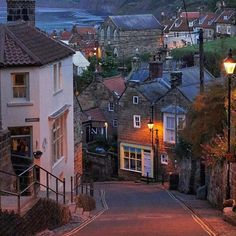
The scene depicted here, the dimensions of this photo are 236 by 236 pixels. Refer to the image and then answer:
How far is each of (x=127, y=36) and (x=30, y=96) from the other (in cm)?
8607

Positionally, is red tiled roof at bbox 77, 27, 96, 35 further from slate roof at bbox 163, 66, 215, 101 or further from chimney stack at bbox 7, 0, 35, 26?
chimney stack at bbox 7, 0, 35, 26

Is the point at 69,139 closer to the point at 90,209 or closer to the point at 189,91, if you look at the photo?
the point at 90,209

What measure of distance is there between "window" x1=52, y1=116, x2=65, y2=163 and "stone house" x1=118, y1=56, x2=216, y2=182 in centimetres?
1151

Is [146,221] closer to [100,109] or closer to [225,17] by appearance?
[100,109]

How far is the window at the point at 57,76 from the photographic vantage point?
26698 mm

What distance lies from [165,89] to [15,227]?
104ft

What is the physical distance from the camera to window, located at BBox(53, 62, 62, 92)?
26698 mm

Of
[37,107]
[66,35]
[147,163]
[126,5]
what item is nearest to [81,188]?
[37,107]

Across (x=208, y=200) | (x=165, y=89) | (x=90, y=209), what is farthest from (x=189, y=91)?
(x=90, y=209)

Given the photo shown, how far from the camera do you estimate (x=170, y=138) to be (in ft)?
134

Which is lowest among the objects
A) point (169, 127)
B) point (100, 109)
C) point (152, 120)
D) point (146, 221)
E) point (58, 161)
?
point (146, 221)

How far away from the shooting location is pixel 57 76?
2711 cm

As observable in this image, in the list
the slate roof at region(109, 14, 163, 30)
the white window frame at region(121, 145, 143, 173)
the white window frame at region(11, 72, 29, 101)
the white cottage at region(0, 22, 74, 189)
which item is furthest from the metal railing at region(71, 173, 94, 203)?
the slate roof at region(109, 14, 163, 30)

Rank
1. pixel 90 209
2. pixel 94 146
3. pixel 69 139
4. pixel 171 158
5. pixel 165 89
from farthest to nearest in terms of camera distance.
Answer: pixel 94 146
pixel 165 89
pixel 171 158
pixel 69 139
pixel 90 209
